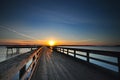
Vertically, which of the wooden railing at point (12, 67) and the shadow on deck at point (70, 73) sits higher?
the wooden railing at point (12, 67)

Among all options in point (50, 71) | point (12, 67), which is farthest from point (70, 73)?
point (12, 67)

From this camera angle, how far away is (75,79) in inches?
197

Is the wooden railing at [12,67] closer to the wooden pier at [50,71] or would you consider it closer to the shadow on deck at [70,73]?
the wooden pier at [50,71]

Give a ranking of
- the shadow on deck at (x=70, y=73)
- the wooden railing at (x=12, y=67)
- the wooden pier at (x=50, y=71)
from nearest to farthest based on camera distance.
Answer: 1. the wooden railing at (x=12, y=67)
2. the wooden pier at (x=50, y=71)
3. the shadow on deck at (x=70, y=73)

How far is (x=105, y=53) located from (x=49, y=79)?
9.84 feet

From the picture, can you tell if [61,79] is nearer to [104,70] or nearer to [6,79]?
[104,70]

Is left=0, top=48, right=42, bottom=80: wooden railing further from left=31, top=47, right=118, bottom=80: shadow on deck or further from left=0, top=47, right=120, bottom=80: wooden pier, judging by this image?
left=31, top=47, right=118, bottom=80: shadow on deck

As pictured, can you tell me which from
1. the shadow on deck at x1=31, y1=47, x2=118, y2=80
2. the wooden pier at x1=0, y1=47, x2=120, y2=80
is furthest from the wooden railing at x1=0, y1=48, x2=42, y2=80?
the shadow on deck at x1=31, y1=47, x2=118, y2=80

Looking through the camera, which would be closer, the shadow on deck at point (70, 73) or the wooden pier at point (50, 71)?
the wooden pier at point (50, 71)

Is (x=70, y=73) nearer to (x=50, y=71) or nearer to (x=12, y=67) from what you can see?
(x=50, y=71)

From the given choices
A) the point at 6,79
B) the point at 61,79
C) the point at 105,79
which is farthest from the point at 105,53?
the point at 6,79

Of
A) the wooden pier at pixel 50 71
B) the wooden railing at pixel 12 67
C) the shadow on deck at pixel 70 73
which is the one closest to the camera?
the wooden railing at pixel 12 67

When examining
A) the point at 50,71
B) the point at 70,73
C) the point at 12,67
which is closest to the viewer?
the point at 12,67

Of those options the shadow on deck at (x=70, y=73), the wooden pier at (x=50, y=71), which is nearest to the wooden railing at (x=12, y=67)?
the wooden pier at (x=50, y=71)
